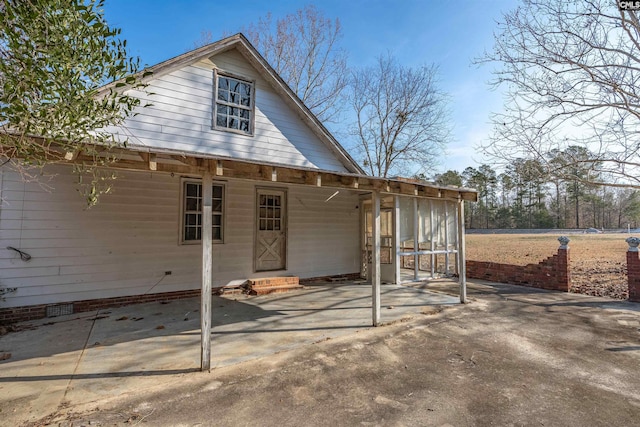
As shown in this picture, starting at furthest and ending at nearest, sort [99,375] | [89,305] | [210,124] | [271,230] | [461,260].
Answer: [271,230] < [210,124] < [461,260] < [89,305] < [99,375]

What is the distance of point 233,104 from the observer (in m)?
7.76

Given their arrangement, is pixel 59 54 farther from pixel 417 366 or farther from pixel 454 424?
pixel 417 366

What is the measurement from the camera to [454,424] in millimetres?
2695

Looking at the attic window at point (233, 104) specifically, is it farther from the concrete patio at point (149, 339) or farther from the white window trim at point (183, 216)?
the concrete patio at point (149, 339)

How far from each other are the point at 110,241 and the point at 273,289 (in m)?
3.74

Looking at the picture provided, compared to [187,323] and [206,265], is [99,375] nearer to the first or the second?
[206,265]

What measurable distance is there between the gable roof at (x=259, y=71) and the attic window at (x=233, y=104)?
52 cm

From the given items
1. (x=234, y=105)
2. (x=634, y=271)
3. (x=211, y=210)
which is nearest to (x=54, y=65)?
(x=211, y=210)

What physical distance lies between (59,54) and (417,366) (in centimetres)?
480

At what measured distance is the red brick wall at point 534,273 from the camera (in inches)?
320

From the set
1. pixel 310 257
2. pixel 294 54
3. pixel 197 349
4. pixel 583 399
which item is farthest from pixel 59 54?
pixel 294 54

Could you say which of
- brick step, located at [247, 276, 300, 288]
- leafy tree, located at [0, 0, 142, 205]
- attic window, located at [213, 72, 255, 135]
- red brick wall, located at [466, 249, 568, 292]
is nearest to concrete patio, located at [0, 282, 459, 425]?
brick step, located at [247, 276, 300, 288]

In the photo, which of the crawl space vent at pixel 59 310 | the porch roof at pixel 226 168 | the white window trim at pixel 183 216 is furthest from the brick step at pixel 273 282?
the porch roof at pixel 226 168

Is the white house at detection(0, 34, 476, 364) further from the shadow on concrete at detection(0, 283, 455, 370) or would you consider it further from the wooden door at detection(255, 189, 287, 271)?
the shadow on concrete at detection(0, 283, 455, 370)
